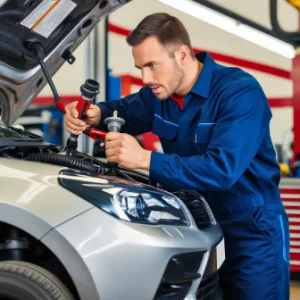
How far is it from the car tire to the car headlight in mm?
257

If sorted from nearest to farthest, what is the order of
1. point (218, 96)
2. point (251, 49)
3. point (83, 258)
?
1. point (83, 258)
2. point (218, 96)
3. point (251, 49)

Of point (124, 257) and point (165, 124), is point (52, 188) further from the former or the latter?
point (165, 124)

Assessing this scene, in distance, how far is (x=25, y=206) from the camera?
174 centimetres

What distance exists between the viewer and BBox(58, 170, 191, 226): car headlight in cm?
176

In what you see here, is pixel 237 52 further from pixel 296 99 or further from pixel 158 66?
pixel 158 66

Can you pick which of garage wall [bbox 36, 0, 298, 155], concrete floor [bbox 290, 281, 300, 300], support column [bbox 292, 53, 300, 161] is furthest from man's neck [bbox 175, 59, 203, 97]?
garage wall [bbox 36, 0, 298, 155]

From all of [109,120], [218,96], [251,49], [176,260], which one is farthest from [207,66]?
[251,49]

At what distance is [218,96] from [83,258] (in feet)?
2.75

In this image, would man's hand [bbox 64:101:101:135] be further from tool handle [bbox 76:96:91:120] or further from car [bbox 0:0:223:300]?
car [bbox 0:0:223:300]

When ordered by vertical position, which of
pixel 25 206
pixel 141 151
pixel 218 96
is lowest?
pixel 25 206

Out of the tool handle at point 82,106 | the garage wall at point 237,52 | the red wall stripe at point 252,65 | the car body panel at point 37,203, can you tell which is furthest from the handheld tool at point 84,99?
the red wall stripe at point 252,65

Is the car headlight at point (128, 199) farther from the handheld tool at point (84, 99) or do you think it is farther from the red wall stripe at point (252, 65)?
the red wall stripe at point (252, 65)

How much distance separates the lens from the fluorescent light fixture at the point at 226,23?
19.3 ft

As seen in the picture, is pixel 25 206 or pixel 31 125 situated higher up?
pixel 31 125
